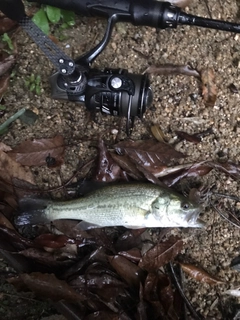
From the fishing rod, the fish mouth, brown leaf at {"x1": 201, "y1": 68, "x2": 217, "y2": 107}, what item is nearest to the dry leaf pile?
the fish mouth

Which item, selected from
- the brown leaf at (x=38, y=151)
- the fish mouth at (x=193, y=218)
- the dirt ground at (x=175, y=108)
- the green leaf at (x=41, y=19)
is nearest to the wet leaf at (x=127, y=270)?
the dirt ground at (x=175, y=108)

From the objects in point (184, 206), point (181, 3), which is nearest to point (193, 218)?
point (184, 206)

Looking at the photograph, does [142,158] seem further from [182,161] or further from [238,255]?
[238,255]

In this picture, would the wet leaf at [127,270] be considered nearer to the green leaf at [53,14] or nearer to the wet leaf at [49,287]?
the wet leaf at [49,287]

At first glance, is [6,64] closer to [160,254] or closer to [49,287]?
[49,287]

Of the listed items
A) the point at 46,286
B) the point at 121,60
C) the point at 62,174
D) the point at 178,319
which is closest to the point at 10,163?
the point at 62,174

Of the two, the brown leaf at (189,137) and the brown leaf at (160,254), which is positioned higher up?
the brown leaf at (189,137)

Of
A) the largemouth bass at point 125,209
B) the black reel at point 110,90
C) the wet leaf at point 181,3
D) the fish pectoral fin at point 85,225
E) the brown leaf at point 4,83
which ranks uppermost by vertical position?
the wet leaf at point 181,3

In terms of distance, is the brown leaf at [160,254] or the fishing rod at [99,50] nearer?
the fishing rod at [99,50]
